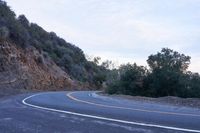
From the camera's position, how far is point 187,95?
144 ft

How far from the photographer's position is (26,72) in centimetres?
5750

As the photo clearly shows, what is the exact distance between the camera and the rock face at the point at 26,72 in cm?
5294

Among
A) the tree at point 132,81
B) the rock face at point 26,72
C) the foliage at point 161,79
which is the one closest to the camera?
the foliage at point 161,79

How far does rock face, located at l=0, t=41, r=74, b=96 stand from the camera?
52.9 metres

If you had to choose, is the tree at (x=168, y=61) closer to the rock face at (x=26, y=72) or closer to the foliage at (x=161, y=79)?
the foliage at (x=161, y=79)

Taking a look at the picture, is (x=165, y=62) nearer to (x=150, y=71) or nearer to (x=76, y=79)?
(x=150, y=71)

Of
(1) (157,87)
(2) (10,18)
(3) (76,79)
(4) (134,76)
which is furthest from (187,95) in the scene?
(3) (76,79)

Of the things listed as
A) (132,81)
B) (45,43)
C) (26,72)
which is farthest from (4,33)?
(45,43)

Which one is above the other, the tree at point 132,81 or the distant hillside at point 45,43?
the distant hillside at point 45,43

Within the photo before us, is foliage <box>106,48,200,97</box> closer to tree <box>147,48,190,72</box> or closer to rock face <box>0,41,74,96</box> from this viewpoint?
tree <box>147,48,190,72</box>

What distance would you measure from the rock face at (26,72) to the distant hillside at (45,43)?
160 cm

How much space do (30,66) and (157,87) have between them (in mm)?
20881

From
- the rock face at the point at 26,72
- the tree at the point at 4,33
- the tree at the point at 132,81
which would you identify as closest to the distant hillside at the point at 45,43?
the tree at the point at 4,33

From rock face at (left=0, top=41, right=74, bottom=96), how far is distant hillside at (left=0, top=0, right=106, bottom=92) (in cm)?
160
